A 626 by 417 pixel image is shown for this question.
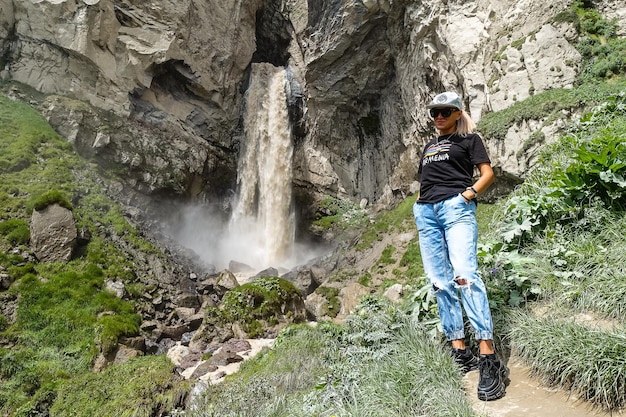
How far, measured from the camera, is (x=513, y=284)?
153 inches

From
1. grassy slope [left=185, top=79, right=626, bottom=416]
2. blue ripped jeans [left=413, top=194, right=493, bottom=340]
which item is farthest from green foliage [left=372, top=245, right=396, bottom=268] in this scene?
blue ripped jeans [left=413, top=194, right=493, bottom=340]

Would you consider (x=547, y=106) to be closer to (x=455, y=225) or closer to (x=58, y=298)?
(x=455, y=225)

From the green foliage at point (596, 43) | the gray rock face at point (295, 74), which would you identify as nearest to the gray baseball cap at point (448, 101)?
the gray rock face at point (295, 74)

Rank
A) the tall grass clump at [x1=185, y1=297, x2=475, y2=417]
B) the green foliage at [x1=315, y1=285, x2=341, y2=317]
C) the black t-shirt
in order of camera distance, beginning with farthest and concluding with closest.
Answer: the green foliage at [x1=315, y1=285, x2=341, y2=317]
the black t-shirt
the tall grass clump at [x1=185, y1=297, x2=475, y2=417]

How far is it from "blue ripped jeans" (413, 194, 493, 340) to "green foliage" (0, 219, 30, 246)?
16.3 meters

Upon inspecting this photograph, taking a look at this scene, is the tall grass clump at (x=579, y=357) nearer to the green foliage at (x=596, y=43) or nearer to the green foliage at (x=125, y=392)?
the green foliage at (x=125, y=392)

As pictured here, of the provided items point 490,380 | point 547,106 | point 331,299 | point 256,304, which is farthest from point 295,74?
point 490,380

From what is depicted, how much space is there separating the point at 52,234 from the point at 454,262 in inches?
642

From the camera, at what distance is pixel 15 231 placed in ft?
45.6

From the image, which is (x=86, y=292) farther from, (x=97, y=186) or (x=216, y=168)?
(x=216, y=168)

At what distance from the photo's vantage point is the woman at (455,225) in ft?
9.93

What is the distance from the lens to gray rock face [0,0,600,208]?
17.2 meters

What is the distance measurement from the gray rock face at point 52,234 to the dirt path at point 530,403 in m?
16.0

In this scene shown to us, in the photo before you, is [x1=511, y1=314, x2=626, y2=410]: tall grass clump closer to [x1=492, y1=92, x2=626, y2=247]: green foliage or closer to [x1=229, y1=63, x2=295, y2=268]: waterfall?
[x1=492, y1=92, x2=626, y2=247]: green foliage
